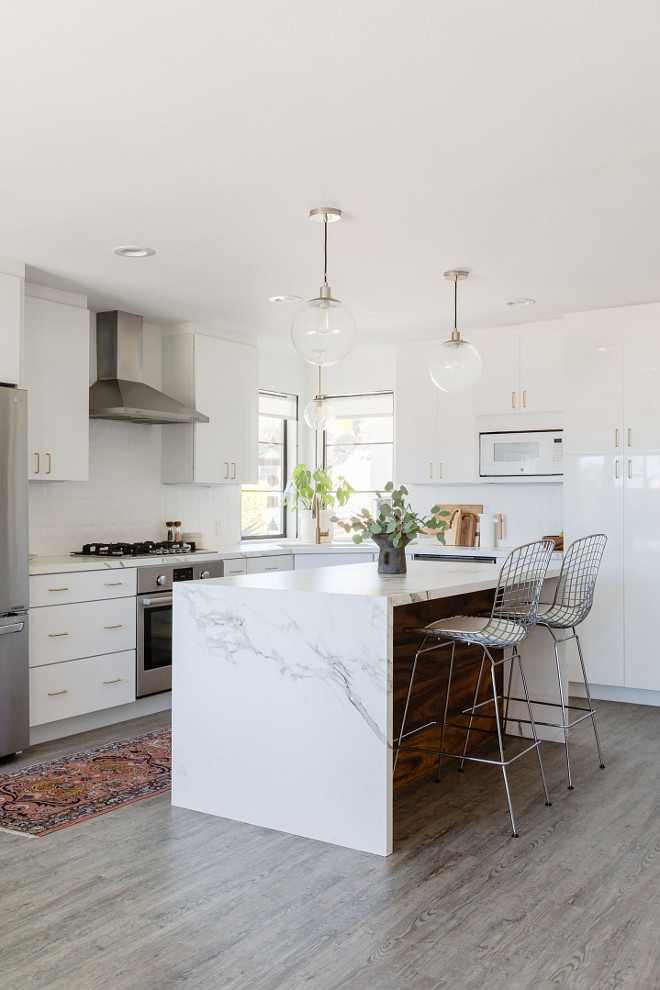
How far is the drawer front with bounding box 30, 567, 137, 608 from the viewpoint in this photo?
442cm

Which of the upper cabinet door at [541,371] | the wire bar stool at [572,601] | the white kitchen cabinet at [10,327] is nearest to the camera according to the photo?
the wire bar stool at [572,601]

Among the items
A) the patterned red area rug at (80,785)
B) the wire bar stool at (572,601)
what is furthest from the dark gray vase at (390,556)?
the patterned red area rug at (80,785)

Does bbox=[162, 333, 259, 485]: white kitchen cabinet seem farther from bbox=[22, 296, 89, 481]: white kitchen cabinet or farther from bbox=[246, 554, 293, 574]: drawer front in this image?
bbox=[22, 296, 89, 481]: white kitchen cabinet

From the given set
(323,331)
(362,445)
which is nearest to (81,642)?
(323,331)

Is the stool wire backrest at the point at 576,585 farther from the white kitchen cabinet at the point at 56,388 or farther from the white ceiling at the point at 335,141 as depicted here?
the white kitchen cabinet at the point at 56,388

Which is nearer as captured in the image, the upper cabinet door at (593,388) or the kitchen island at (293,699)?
the kitchen island at (293,699)

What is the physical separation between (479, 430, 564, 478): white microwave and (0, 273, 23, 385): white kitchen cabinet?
10.4 feet

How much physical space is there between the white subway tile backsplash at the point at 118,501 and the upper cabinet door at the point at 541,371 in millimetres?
2379

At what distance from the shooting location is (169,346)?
19.8 ft

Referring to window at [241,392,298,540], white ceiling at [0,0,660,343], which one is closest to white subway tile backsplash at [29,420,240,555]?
window at [241,392,298,540]

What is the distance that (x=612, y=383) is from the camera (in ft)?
17.6

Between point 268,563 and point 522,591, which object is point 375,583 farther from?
point 268,563

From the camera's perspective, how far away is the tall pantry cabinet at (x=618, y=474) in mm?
5238

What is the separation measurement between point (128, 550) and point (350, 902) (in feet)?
9.85
